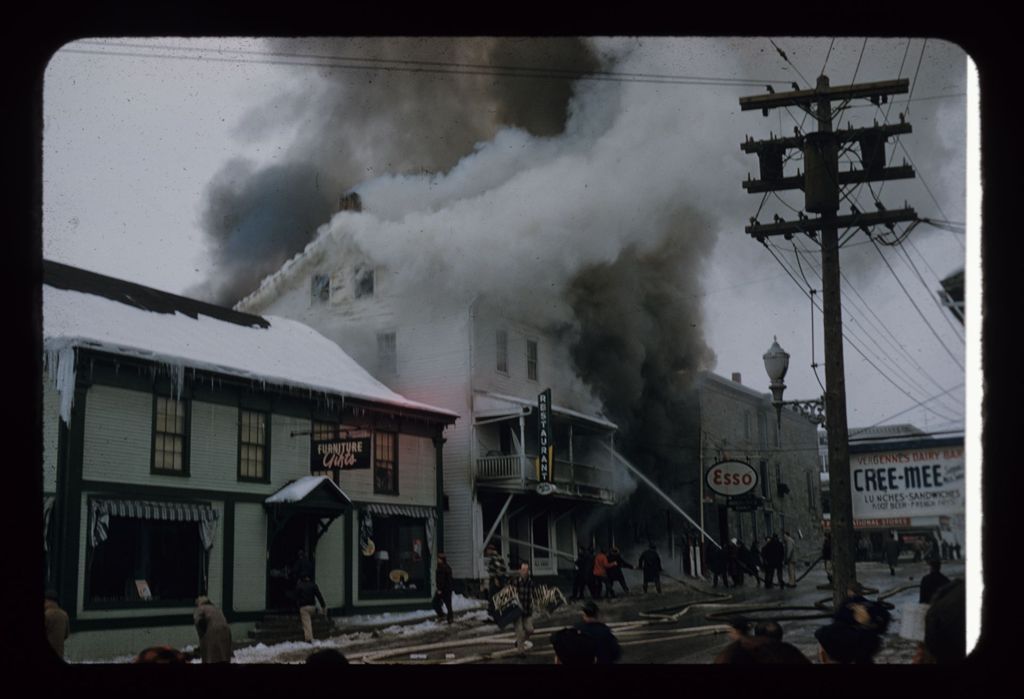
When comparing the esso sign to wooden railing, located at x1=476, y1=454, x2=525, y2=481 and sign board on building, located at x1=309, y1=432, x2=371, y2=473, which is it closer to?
wooden railing, located at x1=476, y1=454, x2=525, y2=481

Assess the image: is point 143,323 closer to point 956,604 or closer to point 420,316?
point 420,316

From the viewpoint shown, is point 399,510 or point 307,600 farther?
point 399,510

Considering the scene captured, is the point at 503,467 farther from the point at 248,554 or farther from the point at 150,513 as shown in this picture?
the point at 150,513

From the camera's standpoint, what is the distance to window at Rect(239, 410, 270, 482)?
6297mm

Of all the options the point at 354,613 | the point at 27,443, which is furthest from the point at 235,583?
the point at 27,443

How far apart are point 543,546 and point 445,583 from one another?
1.88ft

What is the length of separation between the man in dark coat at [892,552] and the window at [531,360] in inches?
80.9

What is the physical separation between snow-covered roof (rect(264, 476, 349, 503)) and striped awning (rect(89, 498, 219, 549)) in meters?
0.36

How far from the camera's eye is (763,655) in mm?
3916

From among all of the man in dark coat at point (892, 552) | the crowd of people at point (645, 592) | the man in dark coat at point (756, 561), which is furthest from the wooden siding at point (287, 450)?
the man in dark coat at point (892, 552)

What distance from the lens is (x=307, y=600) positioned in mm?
5727

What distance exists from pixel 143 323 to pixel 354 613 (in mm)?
1907

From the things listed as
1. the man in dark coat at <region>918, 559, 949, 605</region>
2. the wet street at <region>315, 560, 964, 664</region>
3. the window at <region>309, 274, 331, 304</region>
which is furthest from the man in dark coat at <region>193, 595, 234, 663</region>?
the man in dark coat at <region>918, 559, 949, 605</region>

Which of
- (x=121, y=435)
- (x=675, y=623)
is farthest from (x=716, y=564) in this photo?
(x=121, y=435)
